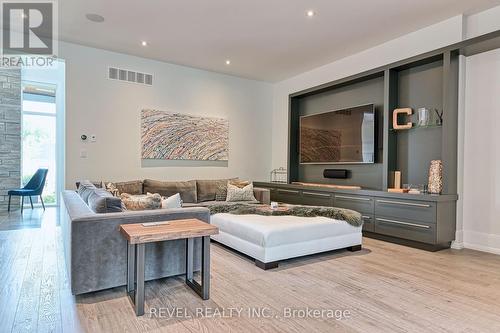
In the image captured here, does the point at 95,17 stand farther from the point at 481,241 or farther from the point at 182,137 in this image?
the point at 481,241

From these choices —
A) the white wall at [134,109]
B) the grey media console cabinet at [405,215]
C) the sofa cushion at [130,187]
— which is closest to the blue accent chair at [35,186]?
the white wall at [134,109]

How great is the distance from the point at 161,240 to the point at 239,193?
137 inches

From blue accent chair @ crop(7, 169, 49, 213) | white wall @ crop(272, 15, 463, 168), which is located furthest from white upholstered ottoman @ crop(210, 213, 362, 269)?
blue accent chair @ crop(7, 169, 49, 213)

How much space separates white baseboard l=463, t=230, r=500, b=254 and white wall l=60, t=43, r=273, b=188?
13.2 ft

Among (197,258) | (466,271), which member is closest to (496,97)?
(466,271)

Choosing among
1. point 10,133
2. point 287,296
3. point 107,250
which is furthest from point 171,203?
point 10,133

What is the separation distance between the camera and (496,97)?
3.75 m

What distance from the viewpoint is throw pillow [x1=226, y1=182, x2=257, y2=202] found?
5.52m

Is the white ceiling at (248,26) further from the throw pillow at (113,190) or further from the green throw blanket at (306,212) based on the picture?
the green throw blanket at (306,212)

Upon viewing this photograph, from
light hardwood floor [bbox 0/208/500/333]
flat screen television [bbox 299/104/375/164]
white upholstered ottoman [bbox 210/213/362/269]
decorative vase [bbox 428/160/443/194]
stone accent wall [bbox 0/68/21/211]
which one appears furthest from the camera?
stone accent wall [bbox 0/68/21/211]

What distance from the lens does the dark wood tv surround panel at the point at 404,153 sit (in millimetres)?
3809

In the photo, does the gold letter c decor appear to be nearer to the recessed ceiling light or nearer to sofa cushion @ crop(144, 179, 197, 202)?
sofa cushion @ crop(144, 179, 197, 202)

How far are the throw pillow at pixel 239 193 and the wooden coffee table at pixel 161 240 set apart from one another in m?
2.84

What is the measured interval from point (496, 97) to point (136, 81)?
5.31 meters
